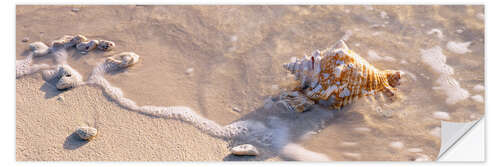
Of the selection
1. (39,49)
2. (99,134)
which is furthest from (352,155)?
(39,49)

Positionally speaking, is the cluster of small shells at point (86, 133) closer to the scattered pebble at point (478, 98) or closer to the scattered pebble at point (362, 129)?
the scattered pebble at point (362, 129)

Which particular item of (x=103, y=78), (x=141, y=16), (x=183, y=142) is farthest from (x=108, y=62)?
(x=183, y=142)

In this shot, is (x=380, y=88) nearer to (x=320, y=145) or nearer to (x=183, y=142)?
(x=320, y=145)

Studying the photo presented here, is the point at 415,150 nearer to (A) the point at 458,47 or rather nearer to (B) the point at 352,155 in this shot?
(B) the point at 352,155

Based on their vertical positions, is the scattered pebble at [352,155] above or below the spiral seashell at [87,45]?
below

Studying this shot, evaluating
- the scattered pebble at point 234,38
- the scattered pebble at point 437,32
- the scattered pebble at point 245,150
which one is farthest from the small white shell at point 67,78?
the scattered pebble at point 437,32

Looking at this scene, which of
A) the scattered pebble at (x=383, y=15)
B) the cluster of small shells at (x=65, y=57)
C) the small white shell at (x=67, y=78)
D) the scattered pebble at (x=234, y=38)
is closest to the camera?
the small white shell at (x=67, y=78)

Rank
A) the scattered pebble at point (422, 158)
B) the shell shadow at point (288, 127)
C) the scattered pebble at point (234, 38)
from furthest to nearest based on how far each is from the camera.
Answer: the scattered pebble at point (234, 38)
the shell shadow at point (288, 127)
the scattered pebble at point (422, 158)
